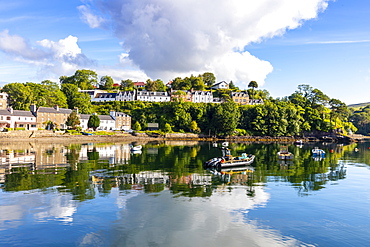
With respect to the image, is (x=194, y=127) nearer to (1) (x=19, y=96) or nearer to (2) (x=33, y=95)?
(2) (x=33, y=95)

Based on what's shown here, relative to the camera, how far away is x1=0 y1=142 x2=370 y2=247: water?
57.9 feet

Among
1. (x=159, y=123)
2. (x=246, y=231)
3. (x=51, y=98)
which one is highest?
(x=51, y=98)

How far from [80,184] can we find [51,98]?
114m

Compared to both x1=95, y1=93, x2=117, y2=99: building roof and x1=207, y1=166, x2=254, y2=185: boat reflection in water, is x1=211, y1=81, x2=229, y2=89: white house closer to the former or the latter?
x1=95, y1=93, x2=117, y2=99: building roof

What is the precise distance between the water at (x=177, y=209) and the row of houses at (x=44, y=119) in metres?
73.3

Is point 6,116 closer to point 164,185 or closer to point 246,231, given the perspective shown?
point 164,185

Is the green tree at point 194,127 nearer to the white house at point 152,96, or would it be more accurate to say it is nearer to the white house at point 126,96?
the white house at point 152,96

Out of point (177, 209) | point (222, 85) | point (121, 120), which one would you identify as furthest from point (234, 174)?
point (222, 85)

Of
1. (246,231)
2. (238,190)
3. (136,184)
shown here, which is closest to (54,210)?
(136,184)

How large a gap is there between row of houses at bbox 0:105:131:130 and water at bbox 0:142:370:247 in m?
73.3

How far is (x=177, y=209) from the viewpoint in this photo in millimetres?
22766

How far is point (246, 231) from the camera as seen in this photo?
1873 cm

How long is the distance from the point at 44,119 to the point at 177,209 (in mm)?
103808

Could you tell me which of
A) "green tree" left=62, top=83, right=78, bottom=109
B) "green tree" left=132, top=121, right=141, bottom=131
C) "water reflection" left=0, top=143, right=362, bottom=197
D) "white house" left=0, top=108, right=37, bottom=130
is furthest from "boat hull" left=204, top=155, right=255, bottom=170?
"green tree" left=62, top=83, right=78, bottom=109
